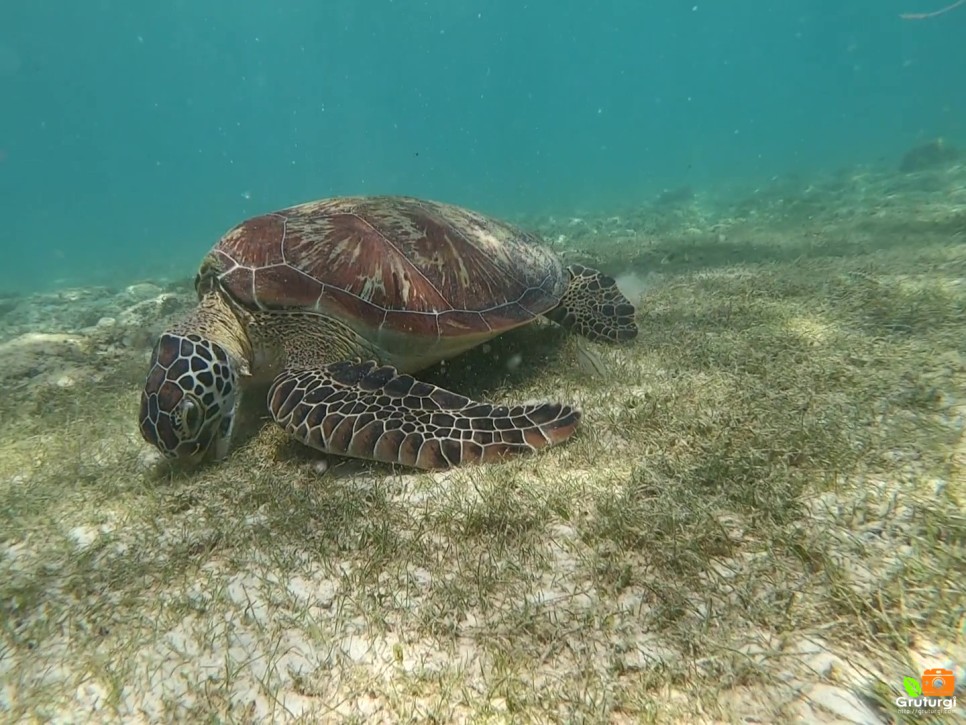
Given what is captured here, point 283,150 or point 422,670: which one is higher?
point 422,670

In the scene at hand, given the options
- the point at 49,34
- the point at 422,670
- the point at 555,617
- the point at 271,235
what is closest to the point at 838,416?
the point at 555,617

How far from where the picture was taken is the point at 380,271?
143 inches

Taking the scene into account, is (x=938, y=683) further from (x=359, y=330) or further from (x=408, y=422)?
(x=359, y=330)

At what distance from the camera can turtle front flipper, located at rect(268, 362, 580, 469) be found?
107 inches

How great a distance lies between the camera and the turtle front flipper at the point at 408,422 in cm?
271

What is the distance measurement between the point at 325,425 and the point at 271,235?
1.84 m

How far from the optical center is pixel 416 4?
289 ft

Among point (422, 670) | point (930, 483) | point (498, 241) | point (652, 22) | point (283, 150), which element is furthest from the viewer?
point (283, 150)

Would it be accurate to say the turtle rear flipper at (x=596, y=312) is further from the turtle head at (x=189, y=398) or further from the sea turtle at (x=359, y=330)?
the turtle head at (x=189, y=398)

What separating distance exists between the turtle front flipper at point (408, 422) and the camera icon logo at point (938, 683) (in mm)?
1688

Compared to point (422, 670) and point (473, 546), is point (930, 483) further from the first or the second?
point (422, 670)

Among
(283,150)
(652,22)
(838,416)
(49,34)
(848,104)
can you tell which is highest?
(652,22)

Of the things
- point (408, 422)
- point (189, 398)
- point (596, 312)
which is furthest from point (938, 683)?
point (596, 312)

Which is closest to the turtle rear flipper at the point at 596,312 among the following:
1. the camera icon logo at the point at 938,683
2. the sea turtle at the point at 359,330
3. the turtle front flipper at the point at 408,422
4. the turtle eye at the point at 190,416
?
the sea turtle at the point at 359,330
